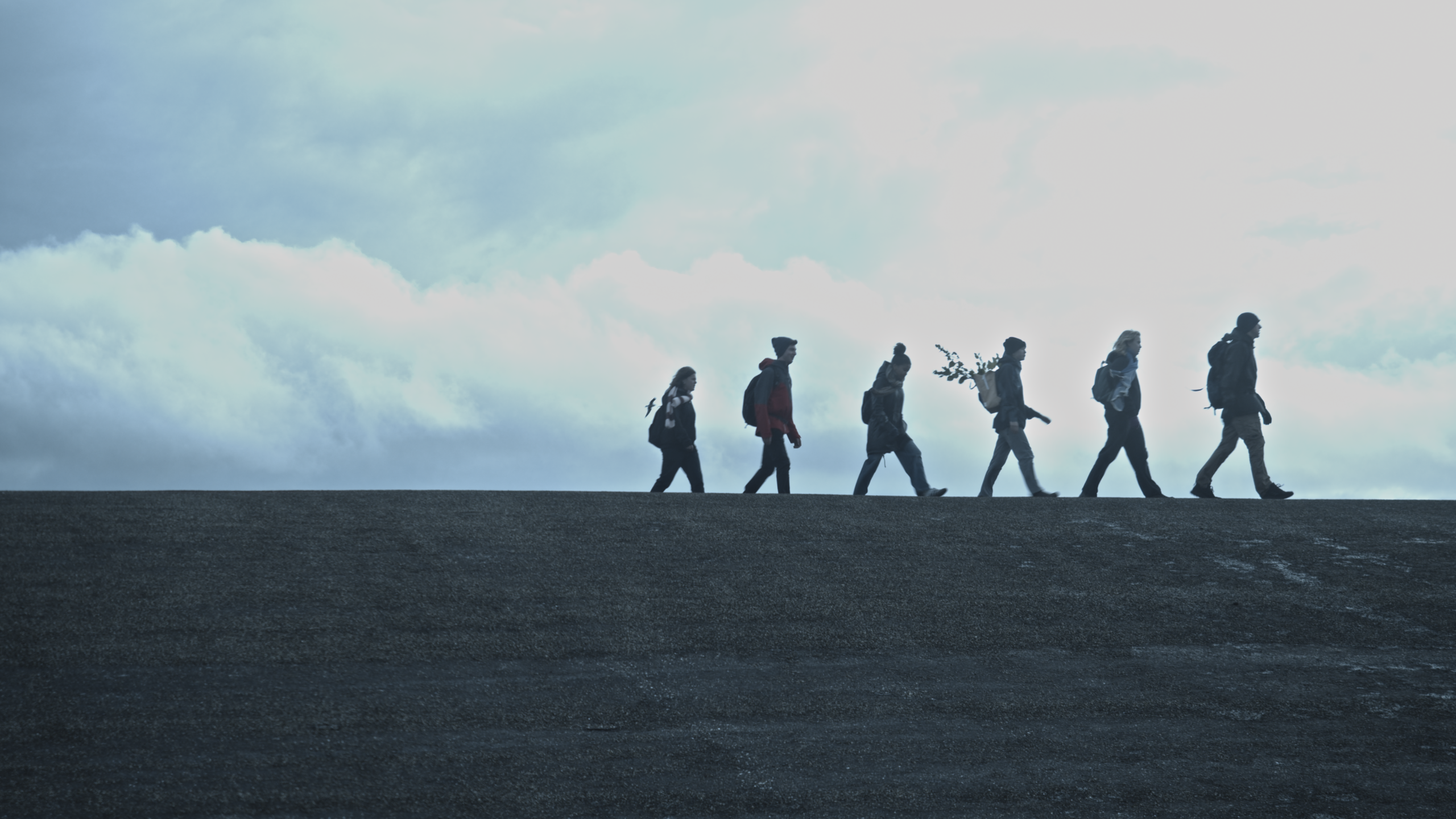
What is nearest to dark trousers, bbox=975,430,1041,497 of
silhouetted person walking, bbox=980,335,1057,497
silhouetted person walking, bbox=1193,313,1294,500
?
silhouetted person walking, bbox=980,335,1057,497

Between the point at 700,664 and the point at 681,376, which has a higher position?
the point at 681,376

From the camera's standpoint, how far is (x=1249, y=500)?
12.0 m

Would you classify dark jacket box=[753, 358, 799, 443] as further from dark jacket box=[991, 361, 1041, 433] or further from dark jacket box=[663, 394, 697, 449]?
dark jacket box=[991, 361, 1041, 433]

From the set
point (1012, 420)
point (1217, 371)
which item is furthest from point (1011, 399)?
point (1217, 371)

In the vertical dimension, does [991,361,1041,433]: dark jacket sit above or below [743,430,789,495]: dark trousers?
above

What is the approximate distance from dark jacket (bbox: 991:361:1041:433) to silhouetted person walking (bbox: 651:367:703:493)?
3368mm

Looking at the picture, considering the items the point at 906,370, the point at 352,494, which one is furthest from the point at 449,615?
the point at 906,370

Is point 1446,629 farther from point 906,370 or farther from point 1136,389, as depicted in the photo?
point 906,370

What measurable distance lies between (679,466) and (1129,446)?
189 inches

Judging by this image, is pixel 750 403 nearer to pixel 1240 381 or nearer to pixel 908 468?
pixel 908 468

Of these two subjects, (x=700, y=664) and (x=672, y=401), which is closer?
(x=700, y=664)

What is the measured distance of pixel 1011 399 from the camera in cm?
1362

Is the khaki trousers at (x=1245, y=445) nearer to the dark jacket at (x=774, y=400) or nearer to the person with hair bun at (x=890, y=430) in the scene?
the person with hair bun at (x=890, y=430)

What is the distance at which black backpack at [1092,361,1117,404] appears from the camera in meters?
13.3
